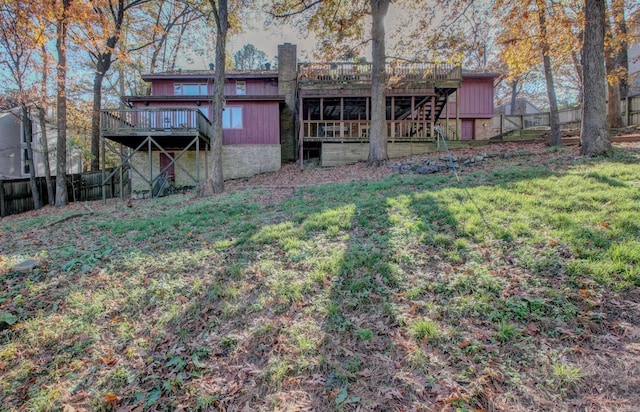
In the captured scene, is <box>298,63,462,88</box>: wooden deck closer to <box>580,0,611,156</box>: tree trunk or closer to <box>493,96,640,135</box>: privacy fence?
<box>493,96,640,135</box>: privacy fence

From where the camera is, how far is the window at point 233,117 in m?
16.8

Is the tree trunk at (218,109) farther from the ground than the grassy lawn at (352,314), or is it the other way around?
the tree trunk at (218,109)

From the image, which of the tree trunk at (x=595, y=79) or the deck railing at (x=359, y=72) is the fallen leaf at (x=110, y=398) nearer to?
the tree trunk at (x=595, y=79)

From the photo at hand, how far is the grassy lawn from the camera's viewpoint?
2.48 metres

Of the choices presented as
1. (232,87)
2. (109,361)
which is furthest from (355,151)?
(109,361)

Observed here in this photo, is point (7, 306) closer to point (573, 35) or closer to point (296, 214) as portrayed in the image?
point (296, 214)

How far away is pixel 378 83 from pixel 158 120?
9.00 m

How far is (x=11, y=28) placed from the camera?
6.15m

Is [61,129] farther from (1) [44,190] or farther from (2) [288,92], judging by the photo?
(2) [288,92]

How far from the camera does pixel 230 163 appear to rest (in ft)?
54.6

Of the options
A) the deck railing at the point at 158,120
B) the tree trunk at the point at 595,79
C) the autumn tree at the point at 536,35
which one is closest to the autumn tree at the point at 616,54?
the autumn tree at the point at 536,35

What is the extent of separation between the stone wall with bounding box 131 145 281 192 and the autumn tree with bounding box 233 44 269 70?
27190mm

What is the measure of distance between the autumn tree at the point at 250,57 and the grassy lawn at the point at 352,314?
1526 inches

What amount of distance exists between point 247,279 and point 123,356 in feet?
4.77
